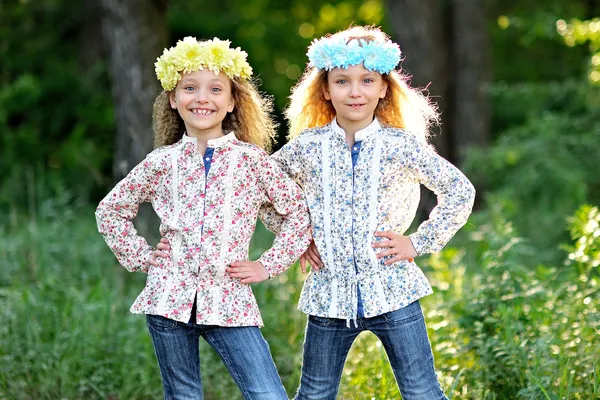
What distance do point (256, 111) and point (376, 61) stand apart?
1.76 ft

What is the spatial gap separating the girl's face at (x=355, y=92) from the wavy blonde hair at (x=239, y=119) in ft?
1.08

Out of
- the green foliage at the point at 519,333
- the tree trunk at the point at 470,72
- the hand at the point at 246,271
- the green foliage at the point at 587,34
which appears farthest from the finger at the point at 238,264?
the tree trunk at the point at 470,72

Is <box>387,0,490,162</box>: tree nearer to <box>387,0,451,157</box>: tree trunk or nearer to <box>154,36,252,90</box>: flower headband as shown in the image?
<box>387,0,451,157</box>: tree trunk

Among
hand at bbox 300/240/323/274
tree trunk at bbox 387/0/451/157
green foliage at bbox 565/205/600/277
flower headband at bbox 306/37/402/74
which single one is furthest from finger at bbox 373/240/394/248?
tree trunk at bbox 387/0/451/157

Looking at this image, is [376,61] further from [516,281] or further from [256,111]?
[516,281]

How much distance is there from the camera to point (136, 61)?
23.2ft

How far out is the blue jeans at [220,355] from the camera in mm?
3312

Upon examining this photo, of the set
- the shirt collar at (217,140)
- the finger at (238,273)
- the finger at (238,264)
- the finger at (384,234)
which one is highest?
the shirt collar at (217,140)

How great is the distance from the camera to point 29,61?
1220 cm

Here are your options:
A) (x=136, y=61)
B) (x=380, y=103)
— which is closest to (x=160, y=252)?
(x=380, y=103)

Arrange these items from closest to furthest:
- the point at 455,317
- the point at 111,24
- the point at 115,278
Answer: the point at 455,317 → the point at 115,278 → the point at 111,24

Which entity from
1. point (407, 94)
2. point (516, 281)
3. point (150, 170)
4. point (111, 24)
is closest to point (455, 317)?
point (516, 281)

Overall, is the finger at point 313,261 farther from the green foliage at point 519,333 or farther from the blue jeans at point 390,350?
the green foliage at point 519,333

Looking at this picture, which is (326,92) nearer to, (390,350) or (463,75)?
(390,350)
